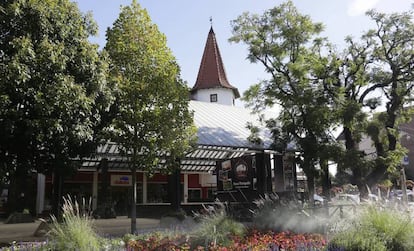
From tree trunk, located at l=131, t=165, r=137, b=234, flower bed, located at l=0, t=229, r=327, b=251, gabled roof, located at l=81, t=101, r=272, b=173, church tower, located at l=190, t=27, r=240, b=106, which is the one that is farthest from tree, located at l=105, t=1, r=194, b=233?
church tower, located at l=190, t=27, r=240, b=106

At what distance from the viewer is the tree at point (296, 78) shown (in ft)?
50.4

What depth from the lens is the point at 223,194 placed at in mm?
16719

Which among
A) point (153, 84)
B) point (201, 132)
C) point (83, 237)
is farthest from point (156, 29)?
point (83, 237)

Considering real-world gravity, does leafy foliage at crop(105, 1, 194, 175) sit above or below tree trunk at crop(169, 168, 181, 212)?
above

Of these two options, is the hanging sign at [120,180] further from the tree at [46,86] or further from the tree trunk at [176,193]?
the tree at [46,86]

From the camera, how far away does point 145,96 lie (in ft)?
35.6

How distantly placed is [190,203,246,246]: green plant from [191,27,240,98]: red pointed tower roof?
3039cm

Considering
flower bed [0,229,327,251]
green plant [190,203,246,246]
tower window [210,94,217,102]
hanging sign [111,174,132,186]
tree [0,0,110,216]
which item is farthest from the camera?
tower window [210,94,217,102]

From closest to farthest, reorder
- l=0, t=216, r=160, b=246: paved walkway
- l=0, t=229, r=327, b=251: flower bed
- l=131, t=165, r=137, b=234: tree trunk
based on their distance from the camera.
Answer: l=0, t=229, r=327, b=251: flower bed < l=131, t=165, r=137, b=234: tree trunk < l=0, t=216, r=160, b=246: paved walkway

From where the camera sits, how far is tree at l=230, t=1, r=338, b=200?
15375mm

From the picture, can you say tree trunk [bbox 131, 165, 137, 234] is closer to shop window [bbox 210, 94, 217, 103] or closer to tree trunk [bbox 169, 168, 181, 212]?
tree trunk [bbox 169, 168, 181, 212]

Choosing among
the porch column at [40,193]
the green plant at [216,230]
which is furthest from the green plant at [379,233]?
the porch column at [40,193]

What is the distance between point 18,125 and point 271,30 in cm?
1156

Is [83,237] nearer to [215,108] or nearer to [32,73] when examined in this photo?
Result: [32,73]
